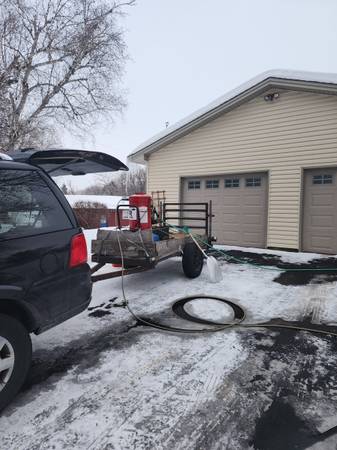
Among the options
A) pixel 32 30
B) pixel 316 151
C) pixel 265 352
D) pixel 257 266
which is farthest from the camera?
pixel 32 30

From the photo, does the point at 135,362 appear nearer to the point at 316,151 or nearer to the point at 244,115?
the point at 316,151

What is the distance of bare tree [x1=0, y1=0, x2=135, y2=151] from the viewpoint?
587 inches

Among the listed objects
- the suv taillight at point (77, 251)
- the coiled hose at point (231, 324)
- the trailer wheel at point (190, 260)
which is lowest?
the coiled hose at point (231, 324)

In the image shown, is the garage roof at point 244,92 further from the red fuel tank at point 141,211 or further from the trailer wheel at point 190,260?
the red fuel tank at point 141,211

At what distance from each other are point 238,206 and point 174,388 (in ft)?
26.9

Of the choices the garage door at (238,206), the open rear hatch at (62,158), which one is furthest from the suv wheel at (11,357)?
the garage door at (238,206)

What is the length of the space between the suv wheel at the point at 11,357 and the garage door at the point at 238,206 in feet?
28.0

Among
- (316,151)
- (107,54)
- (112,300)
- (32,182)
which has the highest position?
(107,54)

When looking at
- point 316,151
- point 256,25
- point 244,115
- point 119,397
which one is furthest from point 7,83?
point 256,25

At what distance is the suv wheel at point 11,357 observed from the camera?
6.70 ft

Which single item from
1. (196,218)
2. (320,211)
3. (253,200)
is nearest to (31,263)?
(196,218)

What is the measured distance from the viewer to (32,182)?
2.42m

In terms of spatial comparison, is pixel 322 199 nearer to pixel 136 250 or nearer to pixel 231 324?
pixel 136 250

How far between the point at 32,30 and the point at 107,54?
419 centimetres
